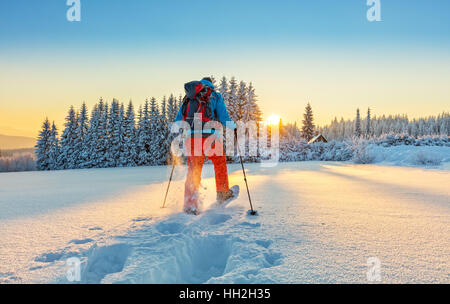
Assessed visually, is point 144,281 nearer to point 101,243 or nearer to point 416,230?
point 101,243

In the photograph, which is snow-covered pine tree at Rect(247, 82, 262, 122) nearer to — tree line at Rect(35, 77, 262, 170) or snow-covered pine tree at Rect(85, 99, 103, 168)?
tree line at Rect(35, 77, 262, 170)

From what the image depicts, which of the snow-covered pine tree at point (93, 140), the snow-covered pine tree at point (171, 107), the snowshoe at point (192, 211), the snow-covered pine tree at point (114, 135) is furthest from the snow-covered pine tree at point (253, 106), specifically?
the snowshoe at point (192, 211)

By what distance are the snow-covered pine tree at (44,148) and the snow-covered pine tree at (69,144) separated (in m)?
2.13


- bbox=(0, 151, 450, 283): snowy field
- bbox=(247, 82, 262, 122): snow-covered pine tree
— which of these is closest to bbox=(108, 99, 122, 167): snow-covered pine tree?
bbox=(247, 82, 262, 122): snow-covered pine tree

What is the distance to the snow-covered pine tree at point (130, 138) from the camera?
27.6 metres

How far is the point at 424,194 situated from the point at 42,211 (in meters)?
6.70

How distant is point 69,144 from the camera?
28719 millimetres

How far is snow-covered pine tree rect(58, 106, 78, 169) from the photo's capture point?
1103 inches

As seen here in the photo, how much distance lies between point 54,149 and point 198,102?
112 ft

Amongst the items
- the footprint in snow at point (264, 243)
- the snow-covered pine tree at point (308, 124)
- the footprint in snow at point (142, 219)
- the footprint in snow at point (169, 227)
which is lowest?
the footprint in snow at point (142, 219)

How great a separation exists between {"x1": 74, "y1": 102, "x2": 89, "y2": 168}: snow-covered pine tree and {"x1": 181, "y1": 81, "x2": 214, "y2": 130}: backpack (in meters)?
29.3

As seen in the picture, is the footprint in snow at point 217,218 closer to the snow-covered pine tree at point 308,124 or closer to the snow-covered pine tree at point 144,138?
the snow-covered pine tree at point 144,138

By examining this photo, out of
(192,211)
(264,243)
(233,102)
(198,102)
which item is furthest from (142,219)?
(233,102)
